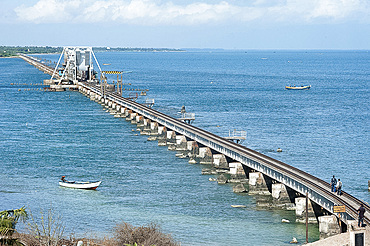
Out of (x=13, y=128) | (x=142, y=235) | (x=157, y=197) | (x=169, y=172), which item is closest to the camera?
(x=142, y=235)

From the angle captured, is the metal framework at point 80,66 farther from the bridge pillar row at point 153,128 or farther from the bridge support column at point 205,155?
the bridge support column at point 205,155

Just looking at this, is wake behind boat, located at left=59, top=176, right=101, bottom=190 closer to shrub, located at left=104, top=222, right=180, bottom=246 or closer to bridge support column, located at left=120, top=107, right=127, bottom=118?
shrub, located at left=104, top=222, right=180, bottom=246

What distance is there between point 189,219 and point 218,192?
889 cm

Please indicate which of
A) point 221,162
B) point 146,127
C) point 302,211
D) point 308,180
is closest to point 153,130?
point 146,127

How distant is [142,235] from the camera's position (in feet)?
105

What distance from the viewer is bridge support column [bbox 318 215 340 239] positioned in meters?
40.1

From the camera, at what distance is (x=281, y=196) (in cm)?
4991

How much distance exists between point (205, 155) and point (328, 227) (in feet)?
96.7

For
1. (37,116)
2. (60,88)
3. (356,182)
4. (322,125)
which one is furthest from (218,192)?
(60,88)

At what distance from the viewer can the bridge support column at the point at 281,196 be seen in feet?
162

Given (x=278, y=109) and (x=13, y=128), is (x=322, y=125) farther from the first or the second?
(x=13, y=128)

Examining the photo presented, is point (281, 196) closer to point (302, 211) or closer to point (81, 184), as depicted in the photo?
point (302, 211)

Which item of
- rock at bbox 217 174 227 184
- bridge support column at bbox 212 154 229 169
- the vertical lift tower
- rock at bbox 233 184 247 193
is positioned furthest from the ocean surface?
the vertical lift tower

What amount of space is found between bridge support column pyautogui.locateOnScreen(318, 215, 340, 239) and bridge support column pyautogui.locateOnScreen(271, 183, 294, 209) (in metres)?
8.76
